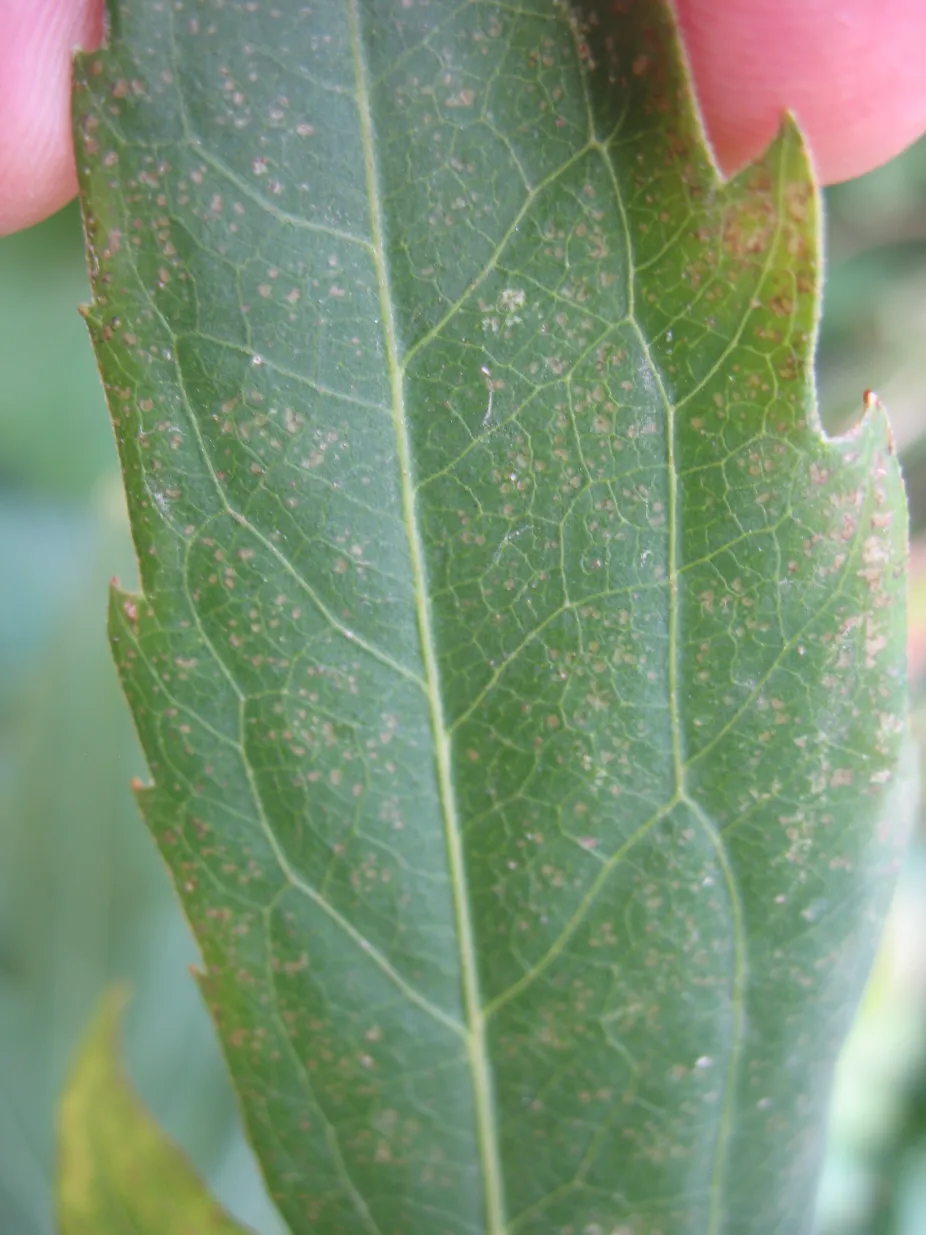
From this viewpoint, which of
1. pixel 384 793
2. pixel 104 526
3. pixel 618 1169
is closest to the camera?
pixel 384 793

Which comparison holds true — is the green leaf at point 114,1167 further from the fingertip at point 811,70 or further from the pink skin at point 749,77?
the fingertip at point 811,70

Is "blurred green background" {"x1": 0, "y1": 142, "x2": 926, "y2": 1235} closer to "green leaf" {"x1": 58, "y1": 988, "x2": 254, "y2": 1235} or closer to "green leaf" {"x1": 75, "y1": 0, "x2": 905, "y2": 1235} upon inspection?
"green leaf" {"x1": 58, "y1": 988, "x2": 254, "y2": 1235}

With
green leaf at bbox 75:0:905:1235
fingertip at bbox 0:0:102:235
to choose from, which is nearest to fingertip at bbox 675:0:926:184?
green leaf at bbox 75:0:905:1235

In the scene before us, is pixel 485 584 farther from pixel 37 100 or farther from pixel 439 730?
pixel 37 100

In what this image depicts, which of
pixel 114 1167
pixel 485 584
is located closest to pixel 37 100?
pixel 485 584

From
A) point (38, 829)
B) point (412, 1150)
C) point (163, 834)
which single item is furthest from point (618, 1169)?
point (38, 829)

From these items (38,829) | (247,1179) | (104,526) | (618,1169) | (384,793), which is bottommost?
(618,1169)

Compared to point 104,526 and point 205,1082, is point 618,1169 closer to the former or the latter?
point 205,1082
